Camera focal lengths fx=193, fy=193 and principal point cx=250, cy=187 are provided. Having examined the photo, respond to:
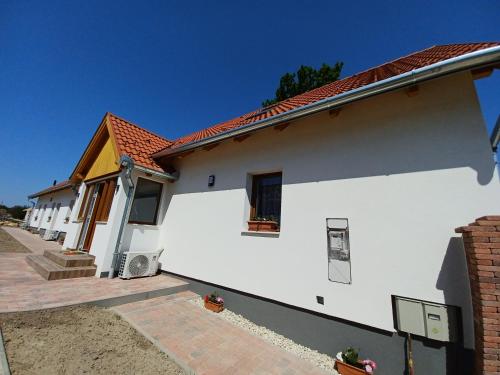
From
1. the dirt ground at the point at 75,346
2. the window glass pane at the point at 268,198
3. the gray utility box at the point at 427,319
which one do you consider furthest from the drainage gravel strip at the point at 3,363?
the gray utility box at the point at 427,319

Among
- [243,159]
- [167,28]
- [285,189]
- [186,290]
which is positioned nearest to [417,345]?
[285,189]

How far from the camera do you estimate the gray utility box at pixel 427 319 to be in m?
2.53

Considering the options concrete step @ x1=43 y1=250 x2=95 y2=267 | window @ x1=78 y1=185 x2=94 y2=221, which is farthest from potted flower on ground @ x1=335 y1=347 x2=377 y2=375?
window @ x1=78 y1=185 x2=94 y2=221

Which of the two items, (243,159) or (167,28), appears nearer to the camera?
(243,159)

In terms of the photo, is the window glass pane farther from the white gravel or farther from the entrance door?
the entrance door

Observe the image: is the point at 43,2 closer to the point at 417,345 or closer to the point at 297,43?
the point at 297,43

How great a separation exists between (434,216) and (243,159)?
405 cm

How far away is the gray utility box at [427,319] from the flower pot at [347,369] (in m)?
0.82

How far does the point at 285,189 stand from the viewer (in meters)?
4.46

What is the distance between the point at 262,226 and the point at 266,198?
788mm

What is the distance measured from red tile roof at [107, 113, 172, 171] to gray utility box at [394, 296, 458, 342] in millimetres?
7154

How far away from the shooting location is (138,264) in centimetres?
598

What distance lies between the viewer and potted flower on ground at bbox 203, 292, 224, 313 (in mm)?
4618

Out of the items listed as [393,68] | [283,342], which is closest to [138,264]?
[283,342]
